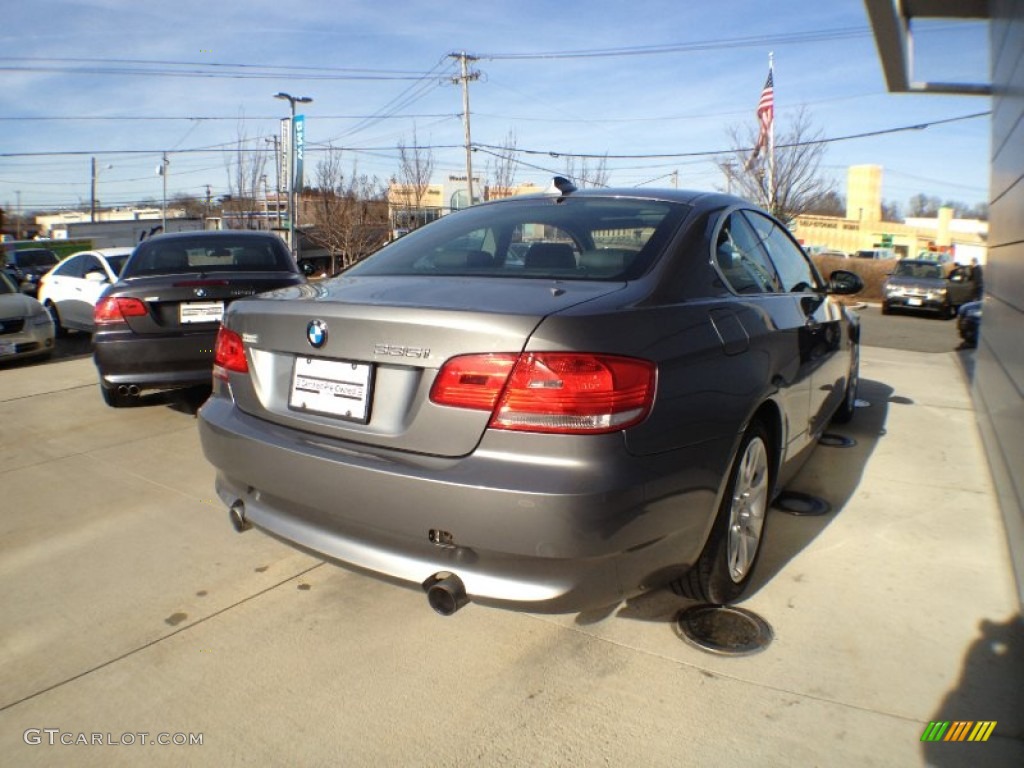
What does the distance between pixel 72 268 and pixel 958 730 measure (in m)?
11.9

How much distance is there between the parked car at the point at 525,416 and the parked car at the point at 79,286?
771 cm

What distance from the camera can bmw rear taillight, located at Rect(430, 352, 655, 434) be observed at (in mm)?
1933

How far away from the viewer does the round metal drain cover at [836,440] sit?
501cm

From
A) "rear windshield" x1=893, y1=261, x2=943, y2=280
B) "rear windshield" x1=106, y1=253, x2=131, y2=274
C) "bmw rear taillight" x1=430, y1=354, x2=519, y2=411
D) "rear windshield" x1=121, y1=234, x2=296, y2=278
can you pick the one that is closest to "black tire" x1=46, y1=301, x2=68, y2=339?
"rear windshield" x1=106, y1=253, x2=131, y2=274

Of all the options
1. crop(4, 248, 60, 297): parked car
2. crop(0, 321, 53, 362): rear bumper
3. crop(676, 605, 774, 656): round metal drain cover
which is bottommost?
crop(676, 605, 774, 656): round metal drain cover

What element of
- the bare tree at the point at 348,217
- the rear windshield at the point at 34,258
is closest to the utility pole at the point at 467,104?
the bare tree at the point at 348,217

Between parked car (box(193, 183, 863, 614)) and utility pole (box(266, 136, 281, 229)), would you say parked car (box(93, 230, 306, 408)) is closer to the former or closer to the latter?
parked car (box(193, 183, 863, 614))

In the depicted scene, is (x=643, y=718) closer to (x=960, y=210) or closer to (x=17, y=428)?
(x=17, y=428)

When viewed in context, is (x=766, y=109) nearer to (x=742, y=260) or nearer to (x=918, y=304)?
(x=918, y=304)

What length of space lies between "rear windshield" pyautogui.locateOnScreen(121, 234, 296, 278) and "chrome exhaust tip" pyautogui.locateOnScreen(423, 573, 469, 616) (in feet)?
15.0

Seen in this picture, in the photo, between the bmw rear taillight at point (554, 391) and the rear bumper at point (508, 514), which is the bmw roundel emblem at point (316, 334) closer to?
the rear bumper at point (508, 514)

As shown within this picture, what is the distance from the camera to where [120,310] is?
5.25 m

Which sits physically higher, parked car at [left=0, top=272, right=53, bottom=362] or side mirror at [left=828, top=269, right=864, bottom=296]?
side mirror at [left=828, top=269, right=864, bottom=296]

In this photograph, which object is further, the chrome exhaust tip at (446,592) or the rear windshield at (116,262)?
the rear windshield at (116,262)
